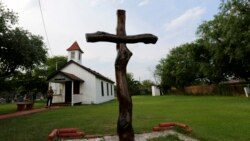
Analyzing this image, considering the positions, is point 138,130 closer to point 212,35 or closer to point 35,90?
point 212,35

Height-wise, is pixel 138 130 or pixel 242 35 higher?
pixel 242 35

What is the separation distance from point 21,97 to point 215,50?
97.2 feet

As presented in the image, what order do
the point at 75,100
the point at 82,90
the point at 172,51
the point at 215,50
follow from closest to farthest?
1. the point at 75,100
2. the point at 82,90
3. the point at 215,50
4. the point at 172,51

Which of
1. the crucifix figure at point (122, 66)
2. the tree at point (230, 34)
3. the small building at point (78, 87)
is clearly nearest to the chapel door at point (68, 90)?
the small building at point (78, 87)

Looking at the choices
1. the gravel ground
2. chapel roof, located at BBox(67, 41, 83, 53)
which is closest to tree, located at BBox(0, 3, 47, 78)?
chapel roof, located at BBox(67, 41, 83, 53)

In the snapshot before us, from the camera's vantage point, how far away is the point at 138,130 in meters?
8.07

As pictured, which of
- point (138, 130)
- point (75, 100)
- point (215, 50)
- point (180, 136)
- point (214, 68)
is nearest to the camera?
point (180, 136)

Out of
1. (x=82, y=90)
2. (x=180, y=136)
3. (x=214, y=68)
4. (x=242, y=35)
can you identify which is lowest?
(x=180, y=136)

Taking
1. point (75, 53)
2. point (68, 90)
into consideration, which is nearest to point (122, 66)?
point (68, 90)

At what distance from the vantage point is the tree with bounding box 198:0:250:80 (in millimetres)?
24438

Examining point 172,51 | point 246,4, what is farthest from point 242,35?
point 172,51

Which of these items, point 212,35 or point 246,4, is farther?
point 212,35

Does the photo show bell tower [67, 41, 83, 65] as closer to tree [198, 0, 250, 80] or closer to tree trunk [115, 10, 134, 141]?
tree [198, 0, 250, 80]

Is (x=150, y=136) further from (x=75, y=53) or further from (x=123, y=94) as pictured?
(x=75, y=53)
